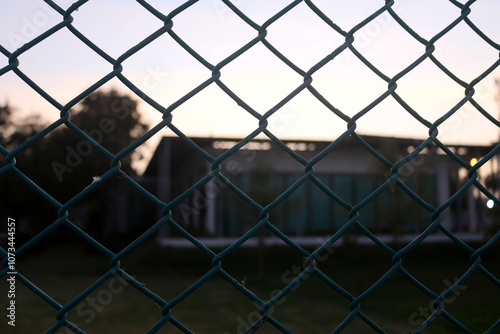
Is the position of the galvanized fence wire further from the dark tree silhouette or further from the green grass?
the dark tree silhouette

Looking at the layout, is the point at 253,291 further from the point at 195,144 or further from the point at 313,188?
the point at 195,144

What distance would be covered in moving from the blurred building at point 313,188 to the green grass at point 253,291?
45.8 inches

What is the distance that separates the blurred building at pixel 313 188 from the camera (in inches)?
479

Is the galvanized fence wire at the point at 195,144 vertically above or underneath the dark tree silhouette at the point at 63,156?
underneath

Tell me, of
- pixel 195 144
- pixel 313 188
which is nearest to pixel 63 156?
pixel 313 188

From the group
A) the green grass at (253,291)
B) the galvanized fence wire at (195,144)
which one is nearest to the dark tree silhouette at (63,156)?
the green grass at (253,291)

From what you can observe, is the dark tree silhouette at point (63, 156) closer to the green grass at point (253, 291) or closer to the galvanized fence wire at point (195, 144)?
the green grass at point (253, 291)

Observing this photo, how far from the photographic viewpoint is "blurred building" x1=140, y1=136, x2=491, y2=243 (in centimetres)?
1216

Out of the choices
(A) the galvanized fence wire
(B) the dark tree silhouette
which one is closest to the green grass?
(A) the galvanized fence wire

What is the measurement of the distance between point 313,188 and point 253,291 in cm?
788

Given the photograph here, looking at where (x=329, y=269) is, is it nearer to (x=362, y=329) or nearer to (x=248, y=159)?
(x=248, y=159)

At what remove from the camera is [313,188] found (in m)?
17.1

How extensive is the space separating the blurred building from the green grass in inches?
45.8

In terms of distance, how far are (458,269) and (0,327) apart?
1065 cm
